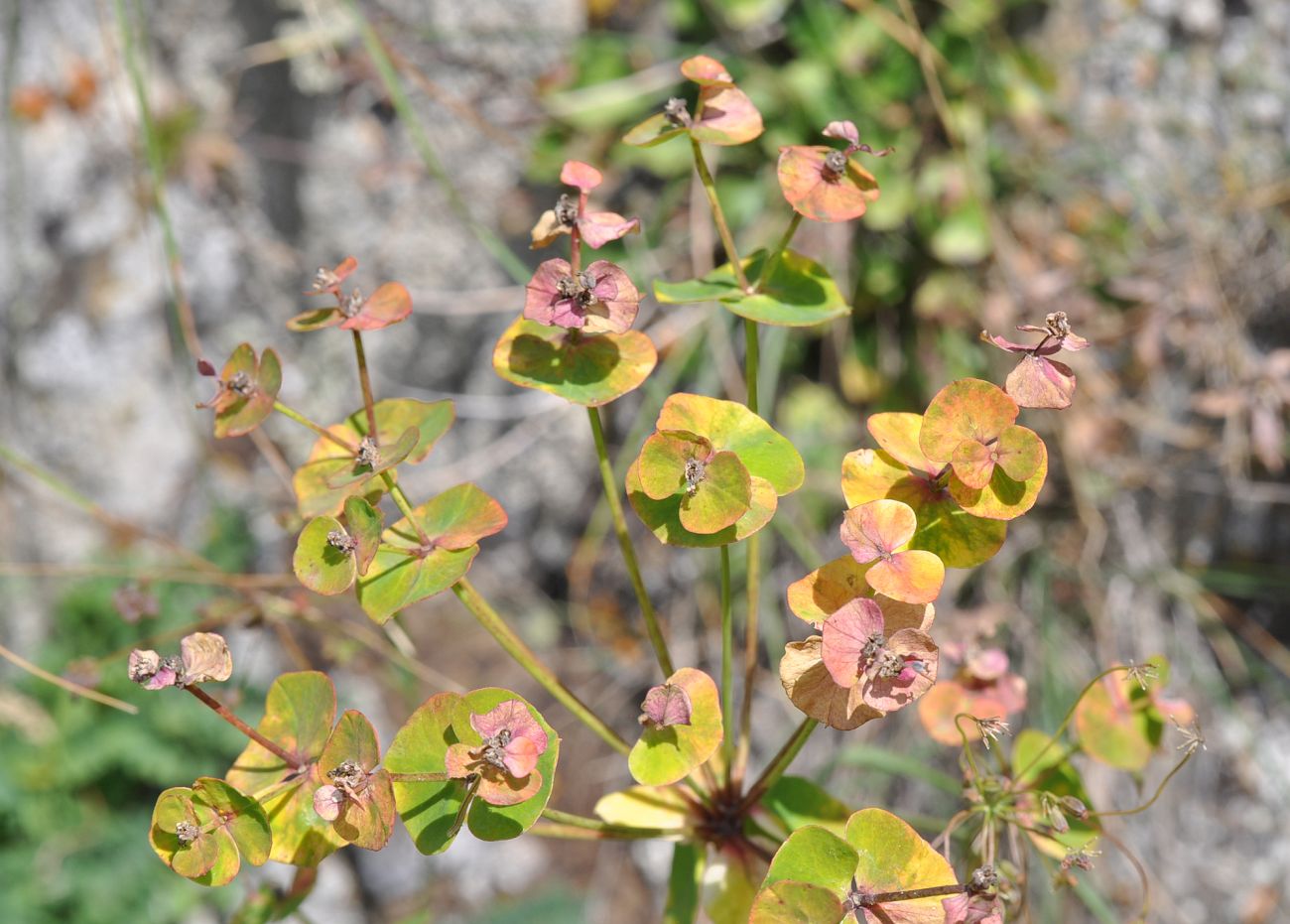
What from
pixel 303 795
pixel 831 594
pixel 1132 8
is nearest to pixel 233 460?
pixel 303 795

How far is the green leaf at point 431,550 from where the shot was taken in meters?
0.72

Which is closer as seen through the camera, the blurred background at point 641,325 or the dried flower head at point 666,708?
the dried flower head at point 666,708

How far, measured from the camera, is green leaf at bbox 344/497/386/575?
698 millimetres

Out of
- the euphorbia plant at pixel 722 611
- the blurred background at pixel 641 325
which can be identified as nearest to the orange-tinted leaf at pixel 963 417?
the euphorbia plant at pixel 722 611

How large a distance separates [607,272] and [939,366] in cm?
144

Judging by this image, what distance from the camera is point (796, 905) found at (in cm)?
62

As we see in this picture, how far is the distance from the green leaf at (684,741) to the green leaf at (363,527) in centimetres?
23

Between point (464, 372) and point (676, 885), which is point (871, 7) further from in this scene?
point (676, 885)

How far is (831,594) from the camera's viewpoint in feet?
2.31

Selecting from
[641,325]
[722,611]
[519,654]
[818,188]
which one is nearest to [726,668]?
[722,611]

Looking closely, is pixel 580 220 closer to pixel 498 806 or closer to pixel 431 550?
pixel 431 550

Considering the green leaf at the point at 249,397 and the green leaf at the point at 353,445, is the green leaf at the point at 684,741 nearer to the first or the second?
the green leaf at the point at 353,445

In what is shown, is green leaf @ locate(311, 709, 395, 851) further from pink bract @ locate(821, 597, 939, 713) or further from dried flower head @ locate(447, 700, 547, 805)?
pink bract @ locate(821, 597, 939, 713)

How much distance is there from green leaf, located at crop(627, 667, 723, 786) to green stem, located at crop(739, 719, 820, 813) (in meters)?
0.07
